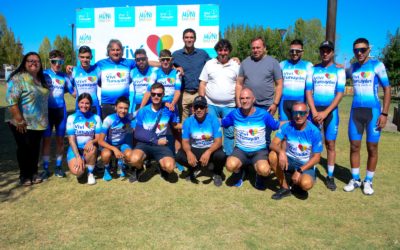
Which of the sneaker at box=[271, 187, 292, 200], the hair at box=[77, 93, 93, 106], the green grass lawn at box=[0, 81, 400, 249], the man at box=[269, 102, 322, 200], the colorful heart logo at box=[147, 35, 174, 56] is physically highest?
the colorful heart logo at box=[147, 35, 174, 56]

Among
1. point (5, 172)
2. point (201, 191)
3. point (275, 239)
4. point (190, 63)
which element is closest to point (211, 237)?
point (275, 239)

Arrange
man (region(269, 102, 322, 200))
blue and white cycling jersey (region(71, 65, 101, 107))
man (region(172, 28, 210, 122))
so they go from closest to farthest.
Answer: man (region(269, 102, 322, 200)) → blue and white cycling jersey (region(71, 65, 101, 107)) → man (region(172, 28, 210, 122))

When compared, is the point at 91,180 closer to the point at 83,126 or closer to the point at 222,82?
the point at 83,126

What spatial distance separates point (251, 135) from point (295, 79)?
1.12 m

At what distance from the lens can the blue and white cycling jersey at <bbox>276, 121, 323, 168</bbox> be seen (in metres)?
4.38

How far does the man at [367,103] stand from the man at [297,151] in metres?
0.79

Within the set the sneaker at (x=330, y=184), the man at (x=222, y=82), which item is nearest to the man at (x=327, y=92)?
the sneaker at (x=330, y=184)

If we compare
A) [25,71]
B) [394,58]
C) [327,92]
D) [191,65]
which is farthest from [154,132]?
[394,58]

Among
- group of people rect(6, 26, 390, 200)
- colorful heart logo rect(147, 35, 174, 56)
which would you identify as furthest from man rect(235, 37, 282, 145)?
colorful heart logo rect(147, 35, 174, 56)

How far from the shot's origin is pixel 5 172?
Answer: 5.37m

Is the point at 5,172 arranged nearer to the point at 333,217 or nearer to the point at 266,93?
the point at 266,93

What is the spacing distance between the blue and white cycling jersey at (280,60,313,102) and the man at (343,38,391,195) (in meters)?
0.68

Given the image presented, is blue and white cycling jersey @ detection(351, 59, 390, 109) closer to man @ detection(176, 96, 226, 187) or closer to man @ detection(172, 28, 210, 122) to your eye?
man @ detection(176, 96, 226, 187)

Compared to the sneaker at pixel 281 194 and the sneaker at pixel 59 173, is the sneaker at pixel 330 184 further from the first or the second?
the sneaker at pixel 59 173
